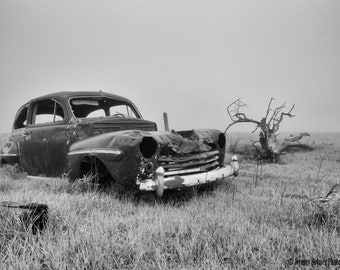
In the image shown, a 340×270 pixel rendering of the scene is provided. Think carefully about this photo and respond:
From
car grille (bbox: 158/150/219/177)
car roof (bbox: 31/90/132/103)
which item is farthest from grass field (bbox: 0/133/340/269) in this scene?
car roof (bbox: 31/90/132/103)

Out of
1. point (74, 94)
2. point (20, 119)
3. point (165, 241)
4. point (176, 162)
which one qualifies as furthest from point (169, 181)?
point (20, 119)

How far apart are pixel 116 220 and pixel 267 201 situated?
6.46 feet

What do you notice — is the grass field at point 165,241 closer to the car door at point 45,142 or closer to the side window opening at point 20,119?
the car door at point 45,142

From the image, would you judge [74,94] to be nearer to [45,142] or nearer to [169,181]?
[45,142]

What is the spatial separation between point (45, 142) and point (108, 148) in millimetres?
1840

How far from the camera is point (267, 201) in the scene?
135 inches

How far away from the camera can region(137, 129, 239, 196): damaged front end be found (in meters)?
3.17

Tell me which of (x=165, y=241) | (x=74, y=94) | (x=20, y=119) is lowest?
(x=165, y=241)

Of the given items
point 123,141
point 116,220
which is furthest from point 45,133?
point 116,220

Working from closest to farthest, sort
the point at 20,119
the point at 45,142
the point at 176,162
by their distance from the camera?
1. the point at 176,162
2. the point at 45,142
3. the point at 20,119

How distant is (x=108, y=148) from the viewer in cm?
333

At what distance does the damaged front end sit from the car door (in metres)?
1.66

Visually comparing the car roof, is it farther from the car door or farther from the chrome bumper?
the chrome bumper

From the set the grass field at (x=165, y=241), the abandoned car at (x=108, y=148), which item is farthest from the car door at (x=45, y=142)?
the grass field at (x=165, y=241)
